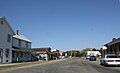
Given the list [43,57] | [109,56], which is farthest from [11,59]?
[43,57]

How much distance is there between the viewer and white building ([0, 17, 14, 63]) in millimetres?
40781

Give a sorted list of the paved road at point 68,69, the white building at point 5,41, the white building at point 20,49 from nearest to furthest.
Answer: the paved road at point 68,69, the white building at point 5,41, the white building at point 20,49

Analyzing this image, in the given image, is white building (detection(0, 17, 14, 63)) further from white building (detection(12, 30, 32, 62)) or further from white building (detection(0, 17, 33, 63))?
white building (detection(12, 30, 32, 62))

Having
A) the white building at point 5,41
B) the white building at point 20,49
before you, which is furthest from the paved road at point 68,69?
the white building at point 20,49

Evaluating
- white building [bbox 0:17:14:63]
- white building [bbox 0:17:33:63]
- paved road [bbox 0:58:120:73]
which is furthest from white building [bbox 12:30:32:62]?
paved road [bbox 0:58:120:73]

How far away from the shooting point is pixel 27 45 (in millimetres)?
59875

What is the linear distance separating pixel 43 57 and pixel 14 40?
3347 cm

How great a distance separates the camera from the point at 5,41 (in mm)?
42156

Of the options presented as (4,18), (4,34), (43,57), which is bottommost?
(43,57)

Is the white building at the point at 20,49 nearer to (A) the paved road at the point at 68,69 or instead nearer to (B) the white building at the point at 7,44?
(B) the white building at the point at 7,44

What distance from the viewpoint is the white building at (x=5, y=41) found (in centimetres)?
4078

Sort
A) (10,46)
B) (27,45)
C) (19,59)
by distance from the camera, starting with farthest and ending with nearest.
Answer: (27,45) → (19,59) → (10,46)

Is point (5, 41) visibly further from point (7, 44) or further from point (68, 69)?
point (68, 69)

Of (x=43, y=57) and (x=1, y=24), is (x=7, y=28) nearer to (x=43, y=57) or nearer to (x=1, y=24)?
(x=1, y=24)
